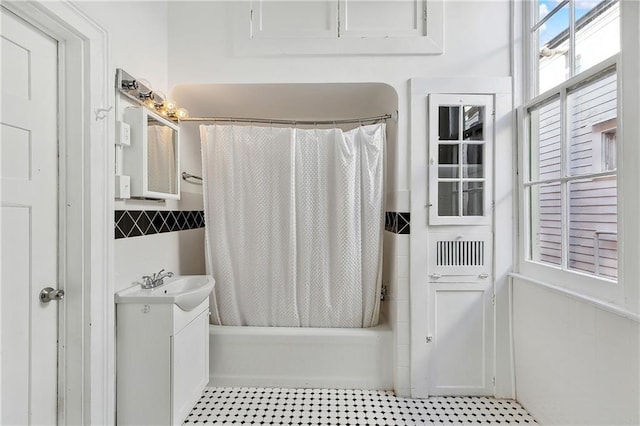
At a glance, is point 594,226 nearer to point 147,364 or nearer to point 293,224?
point 293,224

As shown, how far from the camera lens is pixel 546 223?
172cm

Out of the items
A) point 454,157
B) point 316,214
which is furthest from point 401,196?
point 316,214

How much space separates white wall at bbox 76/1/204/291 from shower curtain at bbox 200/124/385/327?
0.83 ft

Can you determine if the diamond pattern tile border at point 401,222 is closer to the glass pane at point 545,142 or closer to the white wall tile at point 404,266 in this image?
the white wall tile at point 404,266

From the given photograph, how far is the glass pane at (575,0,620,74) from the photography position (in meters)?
1.33

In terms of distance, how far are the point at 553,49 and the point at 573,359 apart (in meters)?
1.66

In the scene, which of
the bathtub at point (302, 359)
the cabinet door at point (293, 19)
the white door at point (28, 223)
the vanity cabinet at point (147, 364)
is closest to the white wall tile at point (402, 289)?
the bathtub at point (302, 359)

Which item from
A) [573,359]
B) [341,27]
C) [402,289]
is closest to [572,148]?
[573,359]

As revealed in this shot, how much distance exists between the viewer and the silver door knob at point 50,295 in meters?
1.23

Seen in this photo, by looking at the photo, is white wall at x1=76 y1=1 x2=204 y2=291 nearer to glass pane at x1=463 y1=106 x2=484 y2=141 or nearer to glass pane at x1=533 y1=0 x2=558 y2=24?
glass pane at x1=463 y1=106 x2=484 y2=141

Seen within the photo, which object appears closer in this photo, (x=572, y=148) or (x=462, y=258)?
(x=572, y=148)

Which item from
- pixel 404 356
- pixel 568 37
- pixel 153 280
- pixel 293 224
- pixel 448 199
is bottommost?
pixel 404 356

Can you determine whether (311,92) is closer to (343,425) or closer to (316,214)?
(316,214)

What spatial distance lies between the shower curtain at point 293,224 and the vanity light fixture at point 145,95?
0.78ft
